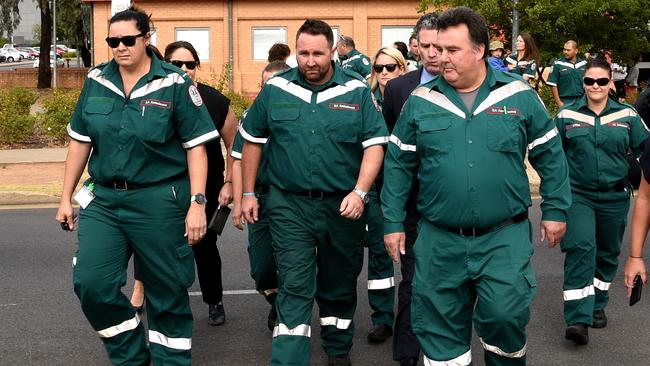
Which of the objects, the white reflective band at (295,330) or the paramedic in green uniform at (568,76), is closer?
the white reflective band at (295,330)

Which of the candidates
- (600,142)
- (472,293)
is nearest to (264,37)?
(600,142)

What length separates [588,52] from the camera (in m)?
23.7

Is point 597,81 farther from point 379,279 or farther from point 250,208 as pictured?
point 250,208

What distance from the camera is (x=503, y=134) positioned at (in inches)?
191

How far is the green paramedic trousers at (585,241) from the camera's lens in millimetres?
6777

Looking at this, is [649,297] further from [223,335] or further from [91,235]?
[91,235]

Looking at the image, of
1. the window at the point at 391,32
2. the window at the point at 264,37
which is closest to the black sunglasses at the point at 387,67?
the window at the point at 391,32

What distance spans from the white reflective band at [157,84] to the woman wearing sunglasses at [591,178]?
2.73 m

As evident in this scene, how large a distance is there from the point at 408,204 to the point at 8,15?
47880 mm

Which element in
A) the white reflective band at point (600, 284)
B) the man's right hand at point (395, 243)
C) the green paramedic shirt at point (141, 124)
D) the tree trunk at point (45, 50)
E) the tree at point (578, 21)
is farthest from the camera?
the tree trunk at point (45, 50)

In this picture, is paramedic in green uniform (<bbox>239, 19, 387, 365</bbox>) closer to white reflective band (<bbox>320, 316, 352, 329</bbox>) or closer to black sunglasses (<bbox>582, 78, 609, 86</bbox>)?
white reflective band (<bbox>320, 316, 352, 329</bbox>)

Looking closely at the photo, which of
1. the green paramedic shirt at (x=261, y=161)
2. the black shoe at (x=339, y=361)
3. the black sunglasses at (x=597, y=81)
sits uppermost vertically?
the black sunglasses at (x=597, y=81)

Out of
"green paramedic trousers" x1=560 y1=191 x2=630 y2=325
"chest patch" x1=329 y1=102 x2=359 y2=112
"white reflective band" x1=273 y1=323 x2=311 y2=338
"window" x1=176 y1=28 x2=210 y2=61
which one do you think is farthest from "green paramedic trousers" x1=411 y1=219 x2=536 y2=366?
"window" x1=176 y1=28 x2=210 y2=61

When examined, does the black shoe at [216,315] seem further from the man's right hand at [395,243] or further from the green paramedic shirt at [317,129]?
the man's right hand at [395,243]
